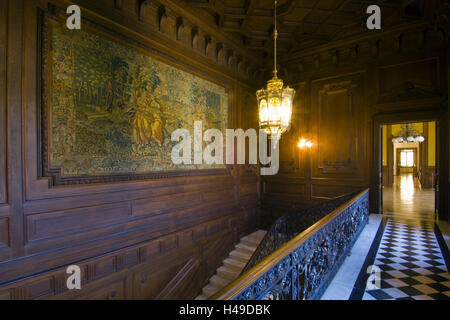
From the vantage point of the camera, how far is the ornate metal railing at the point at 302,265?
138 cm

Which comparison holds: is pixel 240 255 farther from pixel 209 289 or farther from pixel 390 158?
pixel 390 158

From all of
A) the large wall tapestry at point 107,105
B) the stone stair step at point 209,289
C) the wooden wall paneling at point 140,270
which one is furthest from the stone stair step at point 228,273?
the large wall tapestry at point 107,105

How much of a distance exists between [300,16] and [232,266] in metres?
6.07

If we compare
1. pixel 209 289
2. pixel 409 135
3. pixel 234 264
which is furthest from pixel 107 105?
pixel 409 135

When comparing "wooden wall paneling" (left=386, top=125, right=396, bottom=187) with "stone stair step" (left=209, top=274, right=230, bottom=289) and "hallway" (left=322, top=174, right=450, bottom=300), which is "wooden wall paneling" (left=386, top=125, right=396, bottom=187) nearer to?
"hallway" (left=322, top=174, right=450, bottom=300)

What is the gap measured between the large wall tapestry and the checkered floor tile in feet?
12.5

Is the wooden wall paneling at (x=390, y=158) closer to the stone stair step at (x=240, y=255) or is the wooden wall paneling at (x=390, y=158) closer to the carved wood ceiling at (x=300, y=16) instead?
the carved wood ceiling at (x=300, y=16)

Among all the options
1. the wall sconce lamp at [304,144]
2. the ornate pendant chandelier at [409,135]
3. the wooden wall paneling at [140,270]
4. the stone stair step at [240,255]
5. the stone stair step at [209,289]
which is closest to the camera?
the wooden wall paneling at [140,270]

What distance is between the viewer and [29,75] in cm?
289

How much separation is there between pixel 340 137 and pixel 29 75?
6.56 meters

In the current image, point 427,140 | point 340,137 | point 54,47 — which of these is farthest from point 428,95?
point 427,140

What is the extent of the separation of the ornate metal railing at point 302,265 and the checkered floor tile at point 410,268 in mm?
475

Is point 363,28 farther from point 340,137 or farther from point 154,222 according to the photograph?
point 154,222

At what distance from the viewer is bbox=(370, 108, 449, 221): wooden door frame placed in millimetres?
5043
